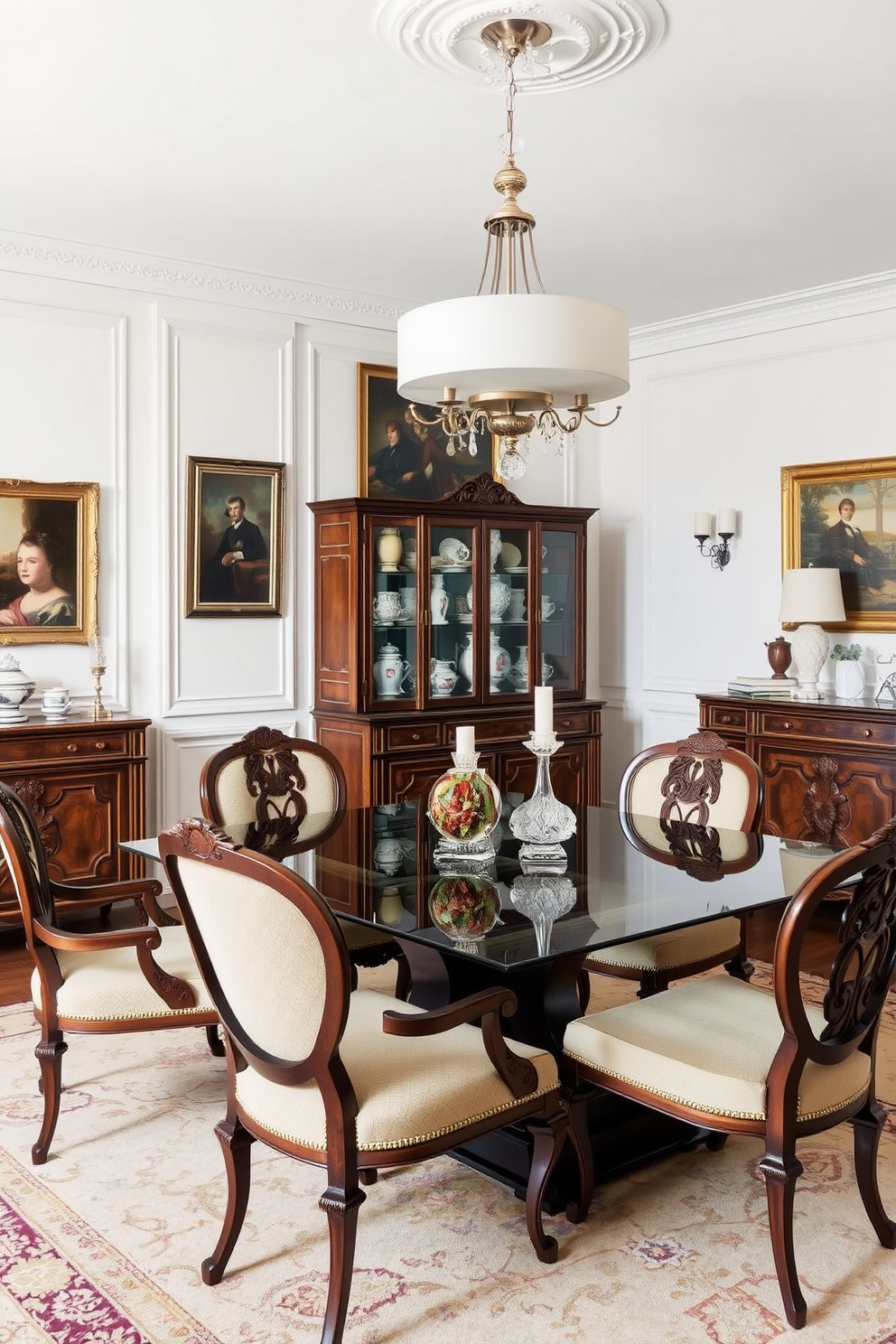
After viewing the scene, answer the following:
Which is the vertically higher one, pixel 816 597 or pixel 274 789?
pixel 816 597

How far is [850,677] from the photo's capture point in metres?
5.23

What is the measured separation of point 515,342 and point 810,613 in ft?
9.85

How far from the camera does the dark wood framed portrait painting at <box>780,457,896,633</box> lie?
5.34 m

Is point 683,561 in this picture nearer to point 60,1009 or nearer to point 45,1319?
point 60,1009

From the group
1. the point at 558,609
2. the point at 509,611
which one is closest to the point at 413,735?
the point at 509,611

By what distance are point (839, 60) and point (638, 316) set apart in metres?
2.83

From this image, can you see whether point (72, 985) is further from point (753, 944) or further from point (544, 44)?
point (753, 944)

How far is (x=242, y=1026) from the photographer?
2246 mm

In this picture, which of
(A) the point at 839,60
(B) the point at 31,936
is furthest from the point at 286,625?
(A) the point at 839,60

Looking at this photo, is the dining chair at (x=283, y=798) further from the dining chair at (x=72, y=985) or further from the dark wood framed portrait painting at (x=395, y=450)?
the dark wood framed portrait painting at (x=395, y=450)

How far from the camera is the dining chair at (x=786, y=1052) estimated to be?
222 cm

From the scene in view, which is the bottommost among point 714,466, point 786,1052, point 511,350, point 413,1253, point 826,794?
point 413,1253

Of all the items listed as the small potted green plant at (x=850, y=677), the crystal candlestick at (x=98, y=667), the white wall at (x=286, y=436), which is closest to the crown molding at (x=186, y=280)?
the white wall at (x=286, y=436)

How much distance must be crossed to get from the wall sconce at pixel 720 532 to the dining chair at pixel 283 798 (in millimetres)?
2898
